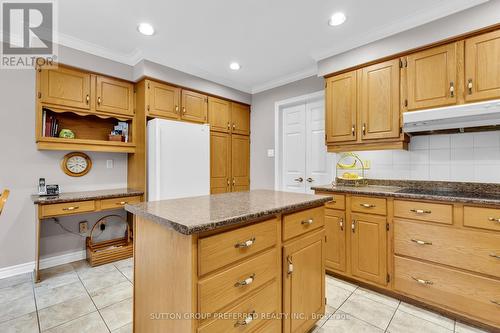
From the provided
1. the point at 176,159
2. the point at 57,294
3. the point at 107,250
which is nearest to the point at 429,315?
the point at 176,159

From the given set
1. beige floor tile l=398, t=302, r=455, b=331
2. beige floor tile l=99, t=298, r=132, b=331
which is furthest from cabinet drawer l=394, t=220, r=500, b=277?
beige floor tile l=99, t=298, r=132, b=331

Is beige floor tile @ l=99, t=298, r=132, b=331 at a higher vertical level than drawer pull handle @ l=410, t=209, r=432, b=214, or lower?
lower

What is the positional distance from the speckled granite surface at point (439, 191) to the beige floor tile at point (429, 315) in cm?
90

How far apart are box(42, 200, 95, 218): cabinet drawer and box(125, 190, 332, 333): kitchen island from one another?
61.8 inches

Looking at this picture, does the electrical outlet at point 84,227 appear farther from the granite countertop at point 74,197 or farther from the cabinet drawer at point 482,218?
the cabinet drawer at point 482,218

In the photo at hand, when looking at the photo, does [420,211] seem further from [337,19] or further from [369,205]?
[337,19]

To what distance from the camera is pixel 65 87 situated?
2672mm

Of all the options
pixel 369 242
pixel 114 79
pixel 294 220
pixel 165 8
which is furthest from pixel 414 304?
pixel 114 79

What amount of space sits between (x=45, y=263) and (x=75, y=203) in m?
0.89

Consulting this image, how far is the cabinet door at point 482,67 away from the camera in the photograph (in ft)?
6.10

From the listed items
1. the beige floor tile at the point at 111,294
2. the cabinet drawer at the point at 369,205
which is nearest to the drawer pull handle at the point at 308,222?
the cabinet drawer at the point at 369,205

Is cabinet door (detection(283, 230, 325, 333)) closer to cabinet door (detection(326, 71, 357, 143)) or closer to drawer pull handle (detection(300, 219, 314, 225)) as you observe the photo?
drawer pull handle (detection(300, 219, 314, 225))

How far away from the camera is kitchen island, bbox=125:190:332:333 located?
3.22 ft

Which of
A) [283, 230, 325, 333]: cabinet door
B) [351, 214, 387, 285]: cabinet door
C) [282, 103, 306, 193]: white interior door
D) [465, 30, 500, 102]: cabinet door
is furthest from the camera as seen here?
[282, 103, 306, 193]: white interior door
